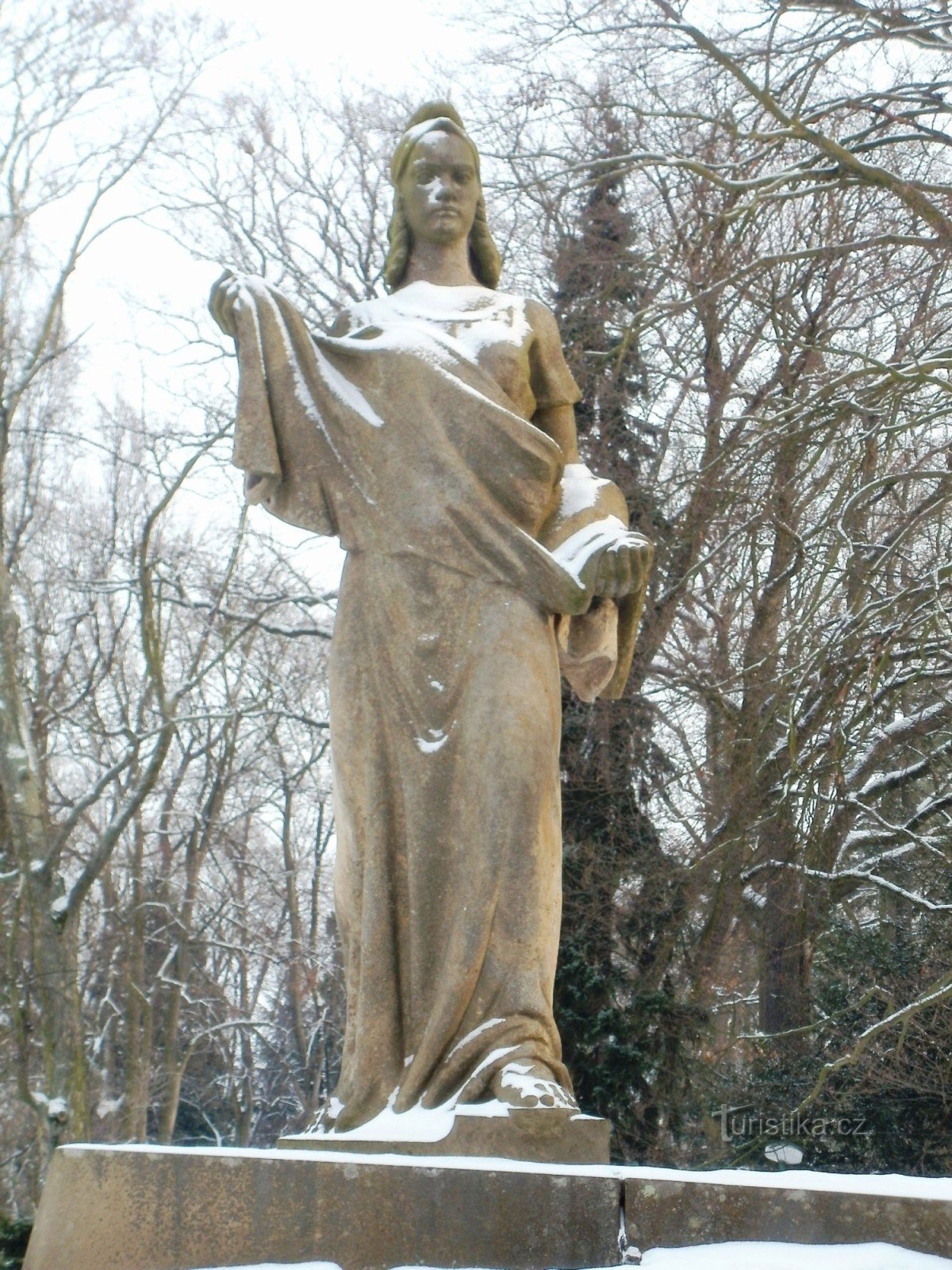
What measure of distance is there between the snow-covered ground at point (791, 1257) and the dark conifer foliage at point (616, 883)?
37.0ft

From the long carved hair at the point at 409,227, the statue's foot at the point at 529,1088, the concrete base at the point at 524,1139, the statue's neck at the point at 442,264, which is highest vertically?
the long carved hair at the point at 409,227

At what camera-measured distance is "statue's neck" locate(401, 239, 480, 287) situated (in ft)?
16.0

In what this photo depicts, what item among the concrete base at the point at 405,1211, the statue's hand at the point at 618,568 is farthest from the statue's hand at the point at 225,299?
the concrete base at the point at 405,1211

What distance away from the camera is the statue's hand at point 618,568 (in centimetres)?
444

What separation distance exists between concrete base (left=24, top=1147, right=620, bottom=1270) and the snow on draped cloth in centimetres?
157

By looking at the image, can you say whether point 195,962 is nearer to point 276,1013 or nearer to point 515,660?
point 276,1013

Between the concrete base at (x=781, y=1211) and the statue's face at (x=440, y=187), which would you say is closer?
the concrete base at (x=781, y=1211)

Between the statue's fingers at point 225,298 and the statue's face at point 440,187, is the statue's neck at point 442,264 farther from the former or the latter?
the statue's fingers at point 225,298

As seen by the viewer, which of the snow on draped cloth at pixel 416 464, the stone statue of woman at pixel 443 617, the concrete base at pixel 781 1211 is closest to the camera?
the concrete base at pixel 781 1211

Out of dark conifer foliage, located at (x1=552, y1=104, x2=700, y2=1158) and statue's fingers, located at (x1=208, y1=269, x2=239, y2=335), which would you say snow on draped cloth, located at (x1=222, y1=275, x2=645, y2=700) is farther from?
dark conifer foliage, located at (x1=552, y1=104, x2=700, y2=1158)

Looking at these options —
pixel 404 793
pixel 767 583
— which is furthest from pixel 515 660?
pixel 767 583

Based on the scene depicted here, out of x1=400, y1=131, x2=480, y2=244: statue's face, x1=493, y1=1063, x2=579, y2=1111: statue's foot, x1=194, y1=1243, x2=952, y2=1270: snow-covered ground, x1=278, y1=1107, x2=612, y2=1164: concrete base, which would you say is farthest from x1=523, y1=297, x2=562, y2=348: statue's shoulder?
x1=194, y1=1243, x2=952, y2=1270: snow-covered ground

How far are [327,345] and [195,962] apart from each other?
20.1 m

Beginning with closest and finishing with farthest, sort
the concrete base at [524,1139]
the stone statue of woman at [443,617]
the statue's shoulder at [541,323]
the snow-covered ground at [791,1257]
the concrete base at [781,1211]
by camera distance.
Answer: the snow-covered ground at [791,1257] → the concrete base at [781,1211] → the concrete base at [524,1139] → the stone statue of woman at [443,617] → the statue's shoulder at [541,323]
